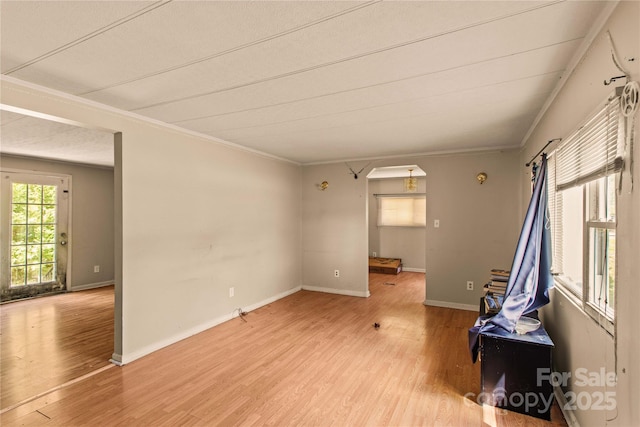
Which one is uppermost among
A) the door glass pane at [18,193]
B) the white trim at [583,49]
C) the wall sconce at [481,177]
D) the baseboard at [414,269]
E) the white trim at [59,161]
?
the white trim at [583,49]

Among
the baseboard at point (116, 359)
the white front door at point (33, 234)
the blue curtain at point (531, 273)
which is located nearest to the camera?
the blue curtain at point (531, 273)

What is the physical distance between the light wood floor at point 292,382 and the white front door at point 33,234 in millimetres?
3846

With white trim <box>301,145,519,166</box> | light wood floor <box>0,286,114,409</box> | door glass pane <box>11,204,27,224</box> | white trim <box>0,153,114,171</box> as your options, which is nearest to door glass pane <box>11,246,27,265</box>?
door glass pane <box>11,204,27,224</box>

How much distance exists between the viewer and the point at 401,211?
25.8 ft

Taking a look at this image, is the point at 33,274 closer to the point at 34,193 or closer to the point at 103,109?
the point at 34,193

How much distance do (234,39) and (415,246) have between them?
6.91m

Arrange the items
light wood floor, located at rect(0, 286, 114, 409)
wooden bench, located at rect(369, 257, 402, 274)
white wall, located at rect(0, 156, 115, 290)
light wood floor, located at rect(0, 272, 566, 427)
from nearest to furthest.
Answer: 1. light wood floor, located at rect(0, 272, 566, 427)
2. light wood floor, located at rect(0, 286, 114, 409)
3. white wall, located at rect(0, 156, 115, 290)
4. wooden bench, located at rect(369, 257, 402, 274)

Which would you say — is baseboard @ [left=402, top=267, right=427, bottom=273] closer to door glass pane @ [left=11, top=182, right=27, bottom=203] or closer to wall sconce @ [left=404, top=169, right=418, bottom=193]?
wall sconce @ [left=404, top=169, right=418, bottom=193]

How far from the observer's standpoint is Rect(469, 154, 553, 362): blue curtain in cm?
233

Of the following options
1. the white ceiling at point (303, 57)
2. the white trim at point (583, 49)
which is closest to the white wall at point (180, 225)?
the white ceiling at point (303, 57)

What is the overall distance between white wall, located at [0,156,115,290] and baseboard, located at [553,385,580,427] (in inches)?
281

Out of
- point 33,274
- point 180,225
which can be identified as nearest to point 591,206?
point 180,225

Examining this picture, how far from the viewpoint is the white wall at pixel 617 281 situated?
1.23m

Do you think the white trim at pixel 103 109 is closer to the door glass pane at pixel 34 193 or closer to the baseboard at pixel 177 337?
the baseboard at pixel 177 337
